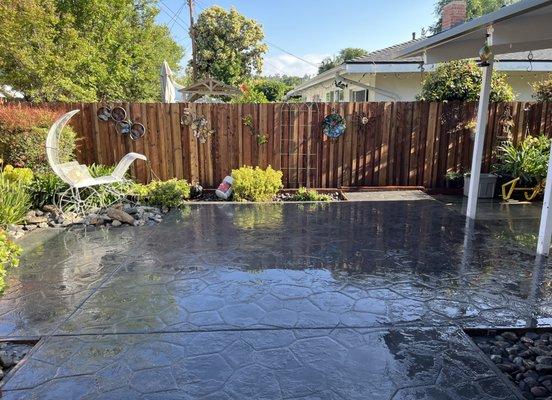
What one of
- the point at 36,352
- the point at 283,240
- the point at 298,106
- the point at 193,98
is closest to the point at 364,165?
the point at 298,106

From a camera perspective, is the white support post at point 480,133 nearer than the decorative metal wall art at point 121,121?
Yes

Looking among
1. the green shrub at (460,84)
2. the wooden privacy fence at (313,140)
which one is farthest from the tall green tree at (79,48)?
the green shrub at (460,84)

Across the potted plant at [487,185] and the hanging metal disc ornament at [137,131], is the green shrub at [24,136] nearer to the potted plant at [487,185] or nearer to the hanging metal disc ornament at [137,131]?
the hanging metal disc ornament at [137,131]

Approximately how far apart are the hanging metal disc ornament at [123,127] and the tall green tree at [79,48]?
249 cm

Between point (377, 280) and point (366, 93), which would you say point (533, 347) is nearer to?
point (377, 280)

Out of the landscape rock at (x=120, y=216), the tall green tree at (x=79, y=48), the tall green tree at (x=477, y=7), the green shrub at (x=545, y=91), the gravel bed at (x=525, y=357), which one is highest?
the tall green tree at (x=477, y=7)

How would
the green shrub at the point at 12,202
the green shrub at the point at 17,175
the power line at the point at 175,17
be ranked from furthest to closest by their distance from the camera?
the power line at the point at 175,17
the green shrub at the point at 17,175
the green shrub at the point at 12,202

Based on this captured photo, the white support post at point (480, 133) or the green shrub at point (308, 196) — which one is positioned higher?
the white support post at point (480, 133)

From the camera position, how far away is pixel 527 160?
299 inches

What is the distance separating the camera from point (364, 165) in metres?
8.59

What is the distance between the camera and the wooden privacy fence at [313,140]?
8.34m

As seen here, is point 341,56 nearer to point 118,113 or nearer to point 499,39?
point 118,113

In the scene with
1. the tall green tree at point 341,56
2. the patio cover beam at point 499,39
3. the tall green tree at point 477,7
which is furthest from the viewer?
the tall green tree at point 341,56

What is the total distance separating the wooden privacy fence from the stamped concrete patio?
8.86 ft
